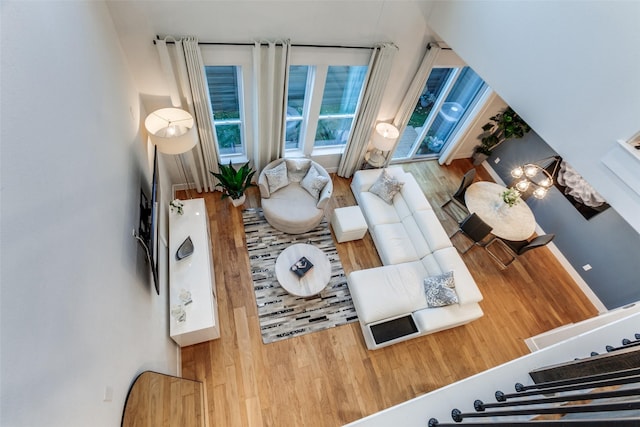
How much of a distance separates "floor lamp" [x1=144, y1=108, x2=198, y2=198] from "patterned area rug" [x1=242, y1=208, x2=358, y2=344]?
1656mm

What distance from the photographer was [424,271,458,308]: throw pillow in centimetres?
388

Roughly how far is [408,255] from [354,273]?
918 millimetres

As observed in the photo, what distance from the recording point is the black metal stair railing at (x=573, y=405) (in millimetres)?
849

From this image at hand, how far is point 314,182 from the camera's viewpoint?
471cm

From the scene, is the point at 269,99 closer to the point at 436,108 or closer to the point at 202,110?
the point at 202,110

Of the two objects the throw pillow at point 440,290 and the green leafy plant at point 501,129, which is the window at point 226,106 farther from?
the green leafy plant at point 501,129

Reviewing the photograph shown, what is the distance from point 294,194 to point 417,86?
2480mm

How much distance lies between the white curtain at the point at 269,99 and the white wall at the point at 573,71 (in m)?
2.24

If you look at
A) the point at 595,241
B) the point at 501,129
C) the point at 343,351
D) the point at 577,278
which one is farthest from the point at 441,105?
the point at 343,351

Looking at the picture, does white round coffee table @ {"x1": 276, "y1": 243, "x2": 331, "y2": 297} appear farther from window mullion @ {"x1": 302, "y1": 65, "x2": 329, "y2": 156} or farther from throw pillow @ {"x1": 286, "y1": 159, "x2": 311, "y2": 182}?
window mullion @ {"x1": 302, "y1": 65, "x2": 329, "y2": 156}

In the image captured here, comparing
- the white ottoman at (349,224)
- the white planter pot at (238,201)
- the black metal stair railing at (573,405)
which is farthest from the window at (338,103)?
the black metal stair railing at (573,405)

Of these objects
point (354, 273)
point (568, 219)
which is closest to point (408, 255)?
point (354, 273)

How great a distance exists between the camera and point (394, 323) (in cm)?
386

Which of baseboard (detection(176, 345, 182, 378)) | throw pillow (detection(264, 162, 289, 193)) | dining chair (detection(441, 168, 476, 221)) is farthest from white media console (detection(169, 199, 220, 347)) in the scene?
dining chair (detection(441, 168, 476, 221))
